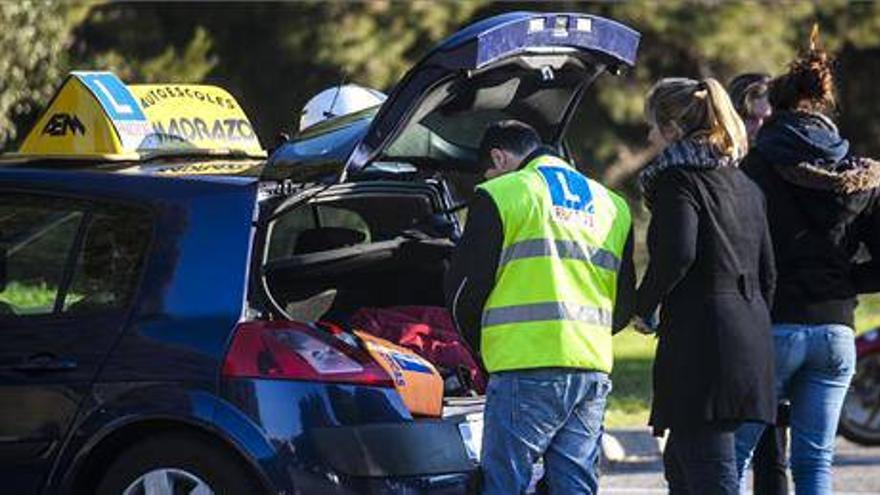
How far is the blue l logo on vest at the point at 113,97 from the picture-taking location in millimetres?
6961

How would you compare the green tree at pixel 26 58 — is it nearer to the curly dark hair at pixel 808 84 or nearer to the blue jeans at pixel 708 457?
the curly dark hair at pixel 808 84

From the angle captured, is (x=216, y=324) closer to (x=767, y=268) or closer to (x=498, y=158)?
(x=498, y=158)

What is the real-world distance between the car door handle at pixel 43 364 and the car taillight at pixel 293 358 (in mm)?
540

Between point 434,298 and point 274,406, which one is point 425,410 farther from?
point 434,298

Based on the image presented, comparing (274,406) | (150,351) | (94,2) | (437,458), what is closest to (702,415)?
(437,458)

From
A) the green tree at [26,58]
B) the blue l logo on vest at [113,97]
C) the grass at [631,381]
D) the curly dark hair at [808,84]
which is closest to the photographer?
the curly dark hair at [808,84]

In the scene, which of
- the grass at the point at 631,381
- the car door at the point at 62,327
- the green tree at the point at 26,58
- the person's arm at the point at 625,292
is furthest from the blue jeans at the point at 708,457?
the green tree at the point at 26,58

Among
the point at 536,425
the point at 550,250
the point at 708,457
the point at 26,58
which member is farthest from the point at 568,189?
the point at 26,58

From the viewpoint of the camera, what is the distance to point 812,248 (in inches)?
259

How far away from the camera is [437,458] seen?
5.95m

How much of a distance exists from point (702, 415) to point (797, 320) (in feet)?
2.63

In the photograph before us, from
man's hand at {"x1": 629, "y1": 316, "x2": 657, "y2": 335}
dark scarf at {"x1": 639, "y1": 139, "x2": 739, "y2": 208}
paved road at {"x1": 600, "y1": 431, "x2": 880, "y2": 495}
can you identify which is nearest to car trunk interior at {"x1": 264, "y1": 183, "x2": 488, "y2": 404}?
man's hand at {"x1": 629, "y1": 316, "x2": 657, "y2": 335}

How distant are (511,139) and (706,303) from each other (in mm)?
777

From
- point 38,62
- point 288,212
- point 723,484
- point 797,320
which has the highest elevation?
point 38,62
